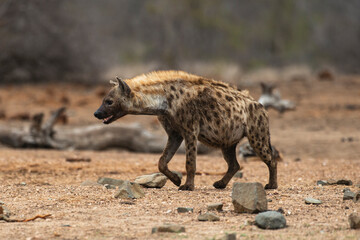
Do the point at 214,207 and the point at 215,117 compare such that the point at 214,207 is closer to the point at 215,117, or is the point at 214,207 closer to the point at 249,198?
the point at 249,198

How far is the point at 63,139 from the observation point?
37.0 ft

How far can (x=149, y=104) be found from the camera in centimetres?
651

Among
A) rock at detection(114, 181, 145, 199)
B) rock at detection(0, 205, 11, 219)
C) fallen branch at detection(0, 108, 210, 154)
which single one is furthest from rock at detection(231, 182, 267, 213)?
fallen branch at detection(0, 108, 210, 154)

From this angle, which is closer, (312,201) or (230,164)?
(312,201)

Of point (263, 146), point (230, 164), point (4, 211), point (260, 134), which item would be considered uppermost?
point (260, 134)

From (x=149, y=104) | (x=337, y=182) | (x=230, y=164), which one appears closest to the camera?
(x=149, y=104)

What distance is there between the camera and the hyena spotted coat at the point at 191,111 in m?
6.50

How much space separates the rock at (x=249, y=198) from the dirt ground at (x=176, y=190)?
70 mm

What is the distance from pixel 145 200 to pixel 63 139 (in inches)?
228

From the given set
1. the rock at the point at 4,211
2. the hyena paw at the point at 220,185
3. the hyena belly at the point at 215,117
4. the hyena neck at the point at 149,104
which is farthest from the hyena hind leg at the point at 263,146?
the rock at the point at 4,211

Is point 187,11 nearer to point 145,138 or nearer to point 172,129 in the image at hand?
point 145,138

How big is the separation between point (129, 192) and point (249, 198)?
1.30m

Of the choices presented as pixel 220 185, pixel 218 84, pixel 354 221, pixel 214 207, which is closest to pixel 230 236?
pixel 354 221

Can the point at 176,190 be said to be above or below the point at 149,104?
below
